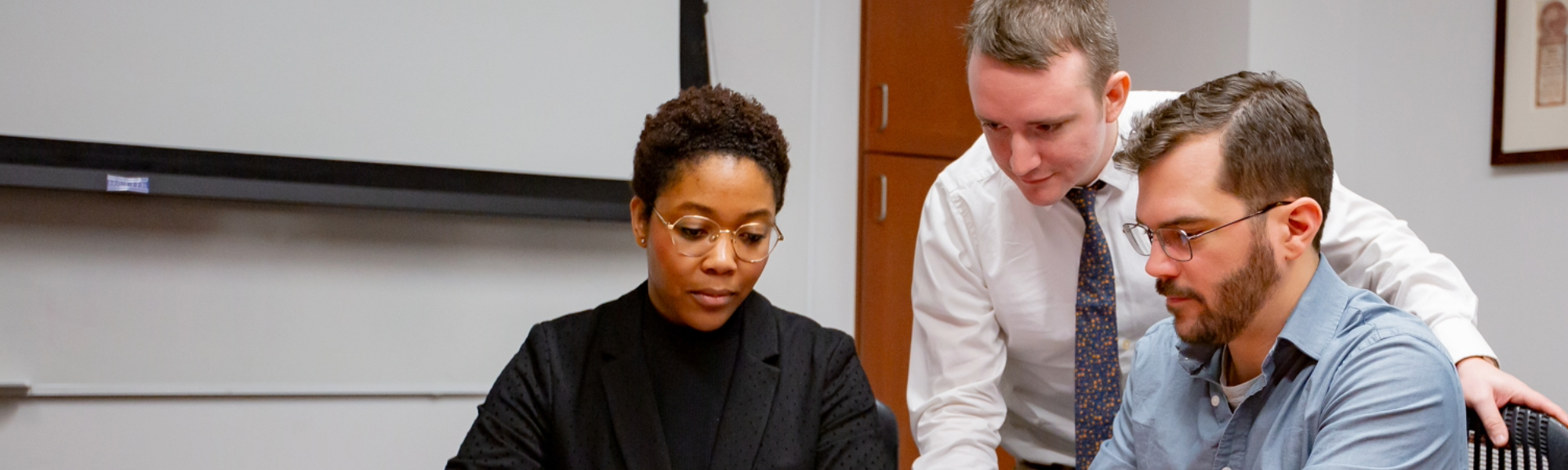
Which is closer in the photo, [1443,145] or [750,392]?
[750,392]

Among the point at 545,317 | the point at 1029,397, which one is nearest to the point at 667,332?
the point at 1029,397

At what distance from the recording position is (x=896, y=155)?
3.29 metres

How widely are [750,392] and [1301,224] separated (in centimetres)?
72

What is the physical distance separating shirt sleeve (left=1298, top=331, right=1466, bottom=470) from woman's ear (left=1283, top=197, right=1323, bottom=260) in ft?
0.42

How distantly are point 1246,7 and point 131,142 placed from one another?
2.88 meters

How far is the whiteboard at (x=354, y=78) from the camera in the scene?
229cm

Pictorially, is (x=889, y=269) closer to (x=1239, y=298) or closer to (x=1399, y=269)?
(x=1399, y=269)

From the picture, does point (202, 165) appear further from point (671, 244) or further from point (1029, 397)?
point (1029, 397)

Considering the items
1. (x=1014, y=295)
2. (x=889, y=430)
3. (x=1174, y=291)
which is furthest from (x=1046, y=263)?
(x=1174, y=291)

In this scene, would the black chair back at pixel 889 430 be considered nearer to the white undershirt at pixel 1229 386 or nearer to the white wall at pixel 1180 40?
the white undershirt at pixel 1229 386

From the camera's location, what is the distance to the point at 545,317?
2.82 meters

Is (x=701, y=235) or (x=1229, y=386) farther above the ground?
(x=701, y=235)

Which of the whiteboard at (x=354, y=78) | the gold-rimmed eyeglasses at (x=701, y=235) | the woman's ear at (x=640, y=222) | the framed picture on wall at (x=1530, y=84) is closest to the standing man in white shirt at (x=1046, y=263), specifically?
the gold-rimmed eyeglasses at (x=701, y=235)

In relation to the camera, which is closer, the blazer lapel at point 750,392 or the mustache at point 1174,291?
the mustache at point 1174,291
